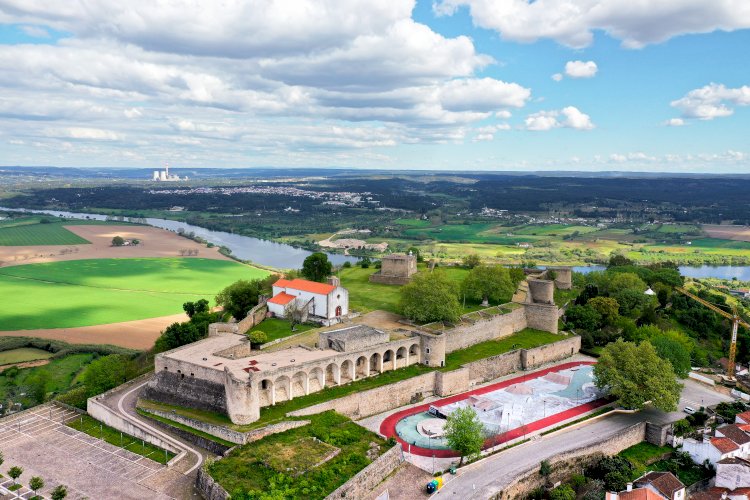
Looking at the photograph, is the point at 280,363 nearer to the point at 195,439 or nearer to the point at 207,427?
the point at 207,427

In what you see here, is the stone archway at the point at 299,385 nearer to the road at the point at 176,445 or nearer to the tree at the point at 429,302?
the road at the point at 176,445

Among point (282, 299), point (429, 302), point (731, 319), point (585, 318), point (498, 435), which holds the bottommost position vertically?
point (498, 435)

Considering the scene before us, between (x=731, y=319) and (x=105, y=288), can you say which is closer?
(x=731, y=319)

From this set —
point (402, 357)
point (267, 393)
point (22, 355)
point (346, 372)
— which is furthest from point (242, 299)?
point (22, 355)

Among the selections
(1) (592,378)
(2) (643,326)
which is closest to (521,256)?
(2) (643,326)

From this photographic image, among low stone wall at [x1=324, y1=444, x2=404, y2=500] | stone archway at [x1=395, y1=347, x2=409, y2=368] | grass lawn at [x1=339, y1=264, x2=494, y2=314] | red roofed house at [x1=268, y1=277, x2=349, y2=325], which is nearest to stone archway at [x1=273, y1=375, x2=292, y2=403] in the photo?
low stone wall at [x1=324, y1=444, x2=404, y2=500]

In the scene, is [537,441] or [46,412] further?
[46,412]

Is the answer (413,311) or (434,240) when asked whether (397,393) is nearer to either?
(413,311)
